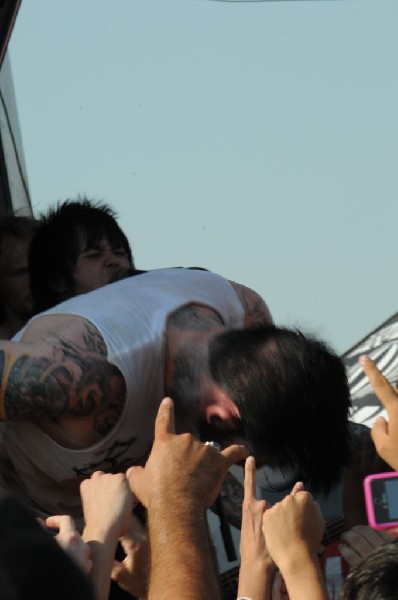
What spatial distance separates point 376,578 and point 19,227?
88.8 inches

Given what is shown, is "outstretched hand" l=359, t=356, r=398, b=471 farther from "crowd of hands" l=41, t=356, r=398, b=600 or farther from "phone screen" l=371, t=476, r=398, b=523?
"phone screen" l=371, t=476, r=398, b=523

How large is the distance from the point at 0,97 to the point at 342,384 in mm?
2295

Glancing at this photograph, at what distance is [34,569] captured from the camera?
0.94 metres

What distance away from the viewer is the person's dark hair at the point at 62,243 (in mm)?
3076

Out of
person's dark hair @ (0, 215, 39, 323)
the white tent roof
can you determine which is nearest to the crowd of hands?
person's dark hair @ (0, 215, 39, 323)

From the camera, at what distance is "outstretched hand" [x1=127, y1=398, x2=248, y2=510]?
74.7 inches

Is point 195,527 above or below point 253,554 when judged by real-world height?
above

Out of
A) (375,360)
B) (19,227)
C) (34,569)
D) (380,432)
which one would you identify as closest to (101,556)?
(380,432)

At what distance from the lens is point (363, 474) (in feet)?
8.83

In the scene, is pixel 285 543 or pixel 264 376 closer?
pixel 285 543

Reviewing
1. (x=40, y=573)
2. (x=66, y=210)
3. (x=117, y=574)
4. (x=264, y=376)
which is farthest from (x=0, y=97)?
(x=40, y=573)

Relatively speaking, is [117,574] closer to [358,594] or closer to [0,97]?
[358,594]

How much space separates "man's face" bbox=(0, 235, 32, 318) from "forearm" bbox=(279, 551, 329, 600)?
68.7 inches

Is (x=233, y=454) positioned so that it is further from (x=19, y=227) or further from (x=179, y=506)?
(x=19, y=227)
